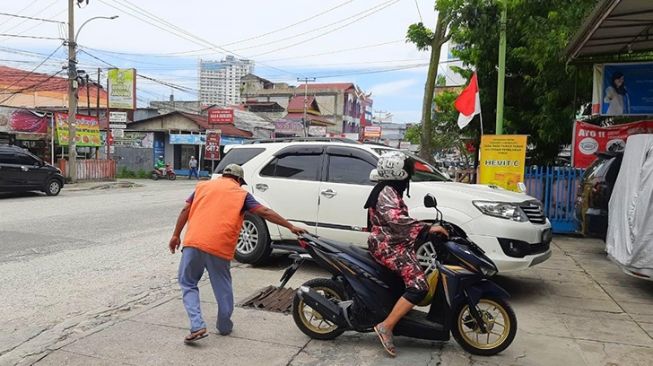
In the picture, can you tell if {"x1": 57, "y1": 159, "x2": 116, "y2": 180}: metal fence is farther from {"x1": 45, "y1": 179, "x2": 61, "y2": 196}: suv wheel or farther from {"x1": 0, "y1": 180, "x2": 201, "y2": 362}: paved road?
{"x1": 0, "y1": 180, "x2": 201, "y2": 362}: paved road

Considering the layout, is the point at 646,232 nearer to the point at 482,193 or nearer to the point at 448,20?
the point at 482,193

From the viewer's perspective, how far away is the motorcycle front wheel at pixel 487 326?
171 inches

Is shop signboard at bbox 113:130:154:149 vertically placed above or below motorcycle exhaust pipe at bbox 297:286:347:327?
above

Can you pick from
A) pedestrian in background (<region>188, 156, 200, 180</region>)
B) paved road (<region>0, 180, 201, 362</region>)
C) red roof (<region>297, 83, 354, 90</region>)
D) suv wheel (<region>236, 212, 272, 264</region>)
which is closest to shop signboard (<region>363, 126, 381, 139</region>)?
red roof (<region>297, 83, 354, 90</region>)

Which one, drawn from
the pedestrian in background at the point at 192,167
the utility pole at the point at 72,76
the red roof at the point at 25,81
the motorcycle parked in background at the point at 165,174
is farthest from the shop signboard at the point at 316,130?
the utility pole at the point at 72,76

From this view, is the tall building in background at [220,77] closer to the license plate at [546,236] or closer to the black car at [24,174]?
the black car at [24,174]

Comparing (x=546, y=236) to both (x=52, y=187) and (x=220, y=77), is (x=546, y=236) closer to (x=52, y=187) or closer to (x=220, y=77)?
(x=52, y=187)

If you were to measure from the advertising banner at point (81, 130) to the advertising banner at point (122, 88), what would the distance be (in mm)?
4549

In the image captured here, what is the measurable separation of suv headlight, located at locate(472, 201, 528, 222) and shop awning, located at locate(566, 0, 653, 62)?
3.39 m

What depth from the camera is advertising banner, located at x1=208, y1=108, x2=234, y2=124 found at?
120ft

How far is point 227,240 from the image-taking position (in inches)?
178

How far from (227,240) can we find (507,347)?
8.40ft

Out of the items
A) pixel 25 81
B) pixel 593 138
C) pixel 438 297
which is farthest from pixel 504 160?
pixel 25 81

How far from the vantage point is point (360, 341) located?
4.72 metres
